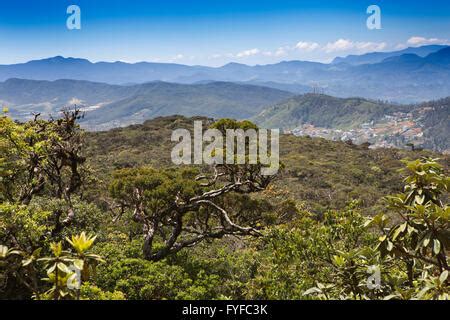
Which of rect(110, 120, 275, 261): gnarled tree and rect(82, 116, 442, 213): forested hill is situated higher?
rect(110, 120, 275, 261): gnarled tree

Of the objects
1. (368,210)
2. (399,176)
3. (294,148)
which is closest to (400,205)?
(368,210)

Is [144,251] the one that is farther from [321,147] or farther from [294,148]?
[321,147]

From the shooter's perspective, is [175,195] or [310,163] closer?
[175,195]

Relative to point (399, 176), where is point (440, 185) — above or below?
above

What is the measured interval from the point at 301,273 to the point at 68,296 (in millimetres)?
5761

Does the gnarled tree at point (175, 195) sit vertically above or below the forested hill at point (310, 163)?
above

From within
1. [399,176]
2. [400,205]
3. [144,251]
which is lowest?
[399,176]

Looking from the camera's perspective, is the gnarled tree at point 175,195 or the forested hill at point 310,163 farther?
the forested hill at point 310,163

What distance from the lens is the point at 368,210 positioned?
42.5 m

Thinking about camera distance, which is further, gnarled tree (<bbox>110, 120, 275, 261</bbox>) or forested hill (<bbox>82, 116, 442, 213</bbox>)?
forested hill (<bbox>82, 116, 442, 213</bbox>)

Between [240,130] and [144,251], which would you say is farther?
[240,130]

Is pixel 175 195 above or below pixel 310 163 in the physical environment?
above

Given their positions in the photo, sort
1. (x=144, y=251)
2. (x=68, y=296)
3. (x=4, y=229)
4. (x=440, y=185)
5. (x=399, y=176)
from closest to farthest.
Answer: (x=68, y=296), (x=440, y=185), (x=4, y=229), (x=144, y=251), (x=399, y=176)
